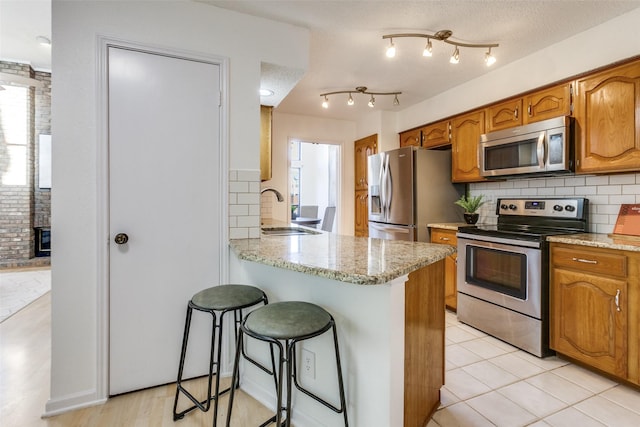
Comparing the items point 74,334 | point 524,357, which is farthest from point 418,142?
point 74,334

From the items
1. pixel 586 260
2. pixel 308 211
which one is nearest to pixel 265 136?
pixel 586 260

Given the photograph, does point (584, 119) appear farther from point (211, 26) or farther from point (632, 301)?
point (211, 26)

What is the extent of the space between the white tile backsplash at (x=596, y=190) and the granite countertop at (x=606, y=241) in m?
0.21

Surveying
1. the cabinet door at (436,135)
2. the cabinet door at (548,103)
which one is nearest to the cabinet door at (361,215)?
the cabinet door at (436,135)

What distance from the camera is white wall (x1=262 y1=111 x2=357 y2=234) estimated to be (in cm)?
461

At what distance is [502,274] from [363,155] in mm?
2728

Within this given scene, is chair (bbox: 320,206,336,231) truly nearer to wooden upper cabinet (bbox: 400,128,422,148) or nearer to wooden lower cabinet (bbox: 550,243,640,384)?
wooden upper cabinet (bbox: 400,128,422,148)

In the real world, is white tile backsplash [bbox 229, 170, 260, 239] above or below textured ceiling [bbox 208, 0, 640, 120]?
below

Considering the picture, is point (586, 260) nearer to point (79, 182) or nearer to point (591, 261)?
point (591, 261)

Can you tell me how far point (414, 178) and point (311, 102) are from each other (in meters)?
1.65

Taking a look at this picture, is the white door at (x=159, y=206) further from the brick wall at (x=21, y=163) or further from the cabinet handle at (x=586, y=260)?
the brick wall at (x=21, y=163)

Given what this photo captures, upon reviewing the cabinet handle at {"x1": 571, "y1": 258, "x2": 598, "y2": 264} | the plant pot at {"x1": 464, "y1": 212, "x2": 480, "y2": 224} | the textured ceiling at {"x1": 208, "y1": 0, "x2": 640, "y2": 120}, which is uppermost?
the textured ceiling at {"x1": 208, "y1": 0, "x2": 640, "y2": 120}

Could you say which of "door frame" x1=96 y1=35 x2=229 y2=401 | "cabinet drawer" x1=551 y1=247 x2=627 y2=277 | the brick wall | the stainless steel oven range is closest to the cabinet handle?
"cabinet drawer" x1=551 y1=247 x2=627 y2=277

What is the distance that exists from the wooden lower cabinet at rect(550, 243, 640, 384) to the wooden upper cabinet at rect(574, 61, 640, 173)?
67cm
